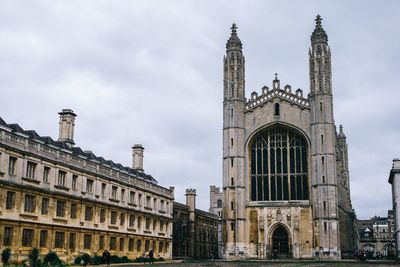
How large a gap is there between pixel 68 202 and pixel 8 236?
23.3 feet

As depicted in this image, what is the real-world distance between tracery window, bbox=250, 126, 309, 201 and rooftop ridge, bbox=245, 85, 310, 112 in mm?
3128

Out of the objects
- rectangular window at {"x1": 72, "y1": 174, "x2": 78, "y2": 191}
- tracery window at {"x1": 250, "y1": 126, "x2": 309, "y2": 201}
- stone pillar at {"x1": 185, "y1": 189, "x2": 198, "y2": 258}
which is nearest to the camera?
rectangular window at {"x1": 72, "y1": 174, "x2": 78, "y2": 191}

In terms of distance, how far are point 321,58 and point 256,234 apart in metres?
20.2

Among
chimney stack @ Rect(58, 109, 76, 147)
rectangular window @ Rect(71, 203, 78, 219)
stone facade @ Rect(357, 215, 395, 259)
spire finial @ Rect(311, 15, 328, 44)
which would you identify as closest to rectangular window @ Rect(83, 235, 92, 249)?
rectangular window @ Rect(71, 203, 78, 219)

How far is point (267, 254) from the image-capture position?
5694 centimetres

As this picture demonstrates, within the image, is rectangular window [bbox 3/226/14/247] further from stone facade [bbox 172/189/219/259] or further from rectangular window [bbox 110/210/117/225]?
stone facade [bbox 172/189/219/259]

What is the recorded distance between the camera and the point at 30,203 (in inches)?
1390

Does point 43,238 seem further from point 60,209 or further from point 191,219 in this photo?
point 191,219

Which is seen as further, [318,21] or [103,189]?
[318,21]

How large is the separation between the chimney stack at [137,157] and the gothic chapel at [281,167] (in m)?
9.60

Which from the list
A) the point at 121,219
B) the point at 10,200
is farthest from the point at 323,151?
the point at 10,200

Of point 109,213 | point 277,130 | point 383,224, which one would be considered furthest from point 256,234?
point 383,224

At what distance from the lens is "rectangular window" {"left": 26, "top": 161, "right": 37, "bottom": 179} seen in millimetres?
35116

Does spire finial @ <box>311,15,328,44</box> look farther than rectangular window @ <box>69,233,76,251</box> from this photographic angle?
Yes
